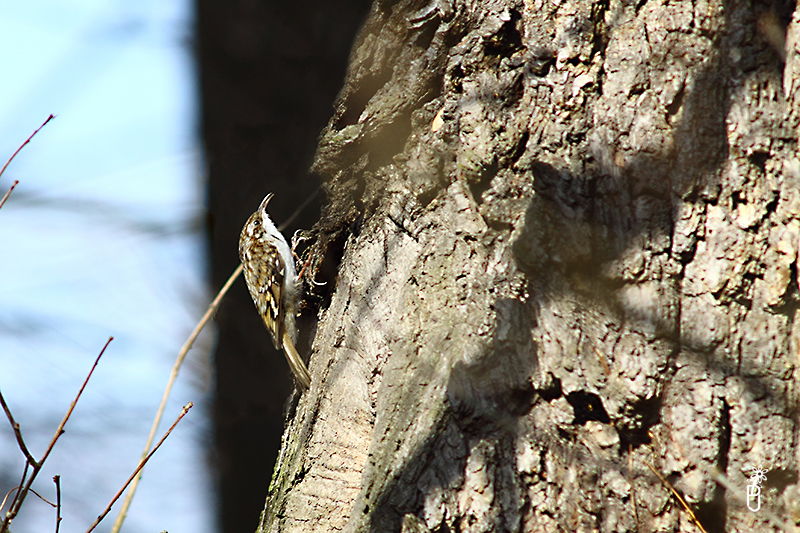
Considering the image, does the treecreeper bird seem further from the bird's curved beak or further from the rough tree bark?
the rough tree bark

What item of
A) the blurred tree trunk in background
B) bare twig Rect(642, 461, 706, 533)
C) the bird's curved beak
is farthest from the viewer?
the bird's curved beak

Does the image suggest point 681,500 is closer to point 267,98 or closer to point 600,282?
point 600,282

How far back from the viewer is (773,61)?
102 centimetres

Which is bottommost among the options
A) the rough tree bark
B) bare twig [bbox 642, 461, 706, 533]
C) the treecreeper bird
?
bare twig [bbox 642, 461, 706, 533]

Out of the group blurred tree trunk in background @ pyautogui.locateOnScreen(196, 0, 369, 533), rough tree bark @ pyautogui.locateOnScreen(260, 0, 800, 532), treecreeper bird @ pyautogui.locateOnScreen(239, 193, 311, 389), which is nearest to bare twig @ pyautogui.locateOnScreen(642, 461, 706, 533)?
rough tree bark @ pyautogui.locateOnScreen(260, 0, 800, 532)

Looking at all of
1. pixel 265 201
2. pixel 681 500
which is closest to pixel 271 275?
pixel 265 201

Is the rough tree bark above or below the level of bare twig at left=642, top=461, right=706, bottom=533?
above

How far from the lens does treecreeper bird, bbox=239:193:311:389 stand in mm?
2448

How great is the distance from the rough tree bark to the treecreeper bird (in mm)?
1127

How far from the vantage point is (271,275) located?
290cm

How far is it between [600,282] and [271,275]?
2063 mm

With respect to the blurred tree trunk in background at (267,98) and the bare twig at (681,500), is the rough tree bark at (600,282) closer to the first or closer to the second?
the bare twig at (681,500)

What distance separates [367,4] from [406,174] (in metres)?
0.79

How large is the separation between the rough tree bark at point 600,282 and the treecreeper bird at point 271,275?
1.13 metres
